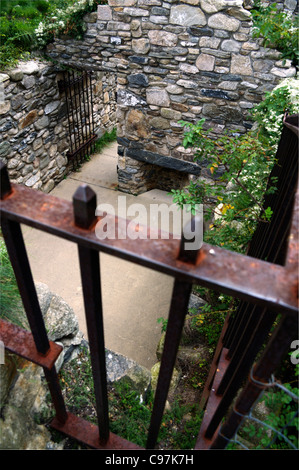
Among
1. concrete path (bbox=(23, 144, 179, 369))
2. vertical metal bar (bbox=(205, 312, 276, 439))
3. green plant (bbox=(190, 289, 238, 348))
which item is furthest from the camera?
concrete path (bbox=(23, 144, 179, 369))

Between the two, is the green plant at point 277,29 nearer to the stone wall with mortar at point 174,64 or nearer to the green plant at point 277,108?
the stone wall with mortar at point 174,64

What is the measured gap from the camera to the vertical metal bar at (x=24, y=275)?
0.82 metres

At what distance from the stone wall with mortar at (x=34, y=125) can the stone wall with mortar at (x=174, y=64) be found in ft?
1.68

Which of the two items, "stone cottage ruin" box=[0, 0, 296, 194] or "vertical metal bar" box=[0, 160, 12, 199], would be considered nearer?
"vertical metal bar" box=[0, 160, 12, 199]

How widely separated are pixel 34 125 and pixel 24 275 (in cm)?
436

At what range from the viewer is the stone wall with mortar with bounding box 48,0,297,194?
3693 millimetres

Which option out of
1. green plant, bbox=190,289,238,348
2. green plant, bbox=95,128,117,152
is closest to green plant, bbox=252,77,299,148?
green plant, bbox=190,289,238,348

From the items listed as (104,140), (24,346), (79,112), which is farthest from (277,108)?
(104,140)

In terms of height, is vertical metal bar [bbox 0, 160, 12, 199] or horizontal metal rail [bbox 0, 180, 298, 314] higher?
vertical metal bar [bbox 0, 160, 12, 199]

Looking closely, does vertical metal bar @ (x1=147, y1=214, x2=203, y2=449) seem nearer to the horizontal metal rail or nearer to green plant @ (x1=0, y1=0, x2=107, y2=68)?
the horizontal metal rail

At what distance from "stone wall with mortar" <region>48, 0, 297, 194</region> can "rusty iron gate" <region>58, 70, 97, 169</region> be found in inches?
22.3

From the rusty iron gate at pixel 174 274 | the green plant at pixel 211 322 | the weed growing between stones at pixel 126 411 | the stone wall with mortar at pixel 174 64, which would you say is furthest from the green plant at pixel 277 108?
the weed growing between stones at pixel 126 411
